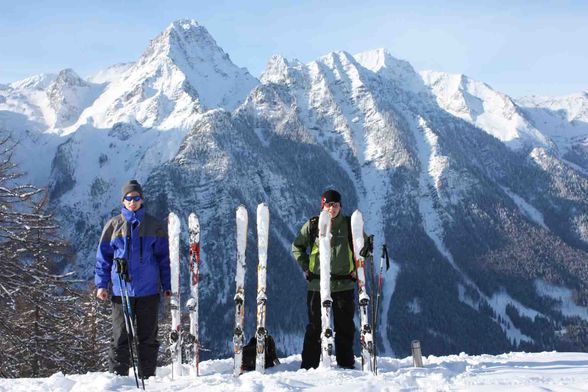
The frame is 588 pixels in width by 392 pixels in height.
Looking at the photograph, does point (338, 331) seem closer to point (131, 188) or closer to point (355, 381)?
point (355, 381)

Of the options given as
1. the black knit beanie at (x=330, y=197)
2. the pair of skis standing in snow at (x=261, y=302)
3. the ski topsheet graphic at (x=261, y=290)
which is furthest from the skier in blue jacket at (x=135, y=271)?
the black knit beanie at (x=330, y=197)

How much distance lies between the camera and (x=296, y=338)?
16200 cm

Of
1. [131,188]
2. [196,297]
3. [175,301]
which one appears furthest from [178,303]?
[131,188]

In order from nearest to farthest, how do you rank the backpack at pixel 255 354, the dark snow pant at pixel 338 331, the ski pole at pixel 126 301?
the ski pole at pixel 126 301, the dark snow pant at pixel 338 331, the backpack at pixel 255 354

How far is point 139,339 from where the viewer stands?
903 centimetres

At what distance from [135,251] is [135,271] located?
0.31 metres

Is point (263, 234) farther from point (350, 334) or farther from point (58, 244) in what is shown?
point (58, 244)

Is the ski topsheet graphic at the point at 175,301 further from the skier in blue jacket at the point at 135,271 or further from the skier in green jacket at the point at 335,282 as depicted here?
the skier in green jacket at the point at 335,282

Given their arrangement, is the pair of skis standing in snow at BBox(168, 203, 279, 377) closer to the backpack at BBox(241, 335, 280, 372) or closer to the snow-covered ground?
the backpack at BBox(241, 335, 280, 372)

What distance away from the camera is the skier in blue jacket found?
29.5 feet

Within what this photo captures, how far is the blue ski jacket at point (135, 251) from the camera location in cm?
898

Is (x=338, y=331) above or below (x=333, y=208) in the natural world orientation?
below

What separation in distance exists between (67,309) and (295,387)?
8811 mm

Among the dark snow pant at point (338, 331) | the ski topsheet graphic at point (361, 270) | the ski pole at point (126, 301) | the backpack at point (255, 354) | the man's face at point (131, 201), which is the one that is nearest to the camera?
the ski pole at point (126, 301)
